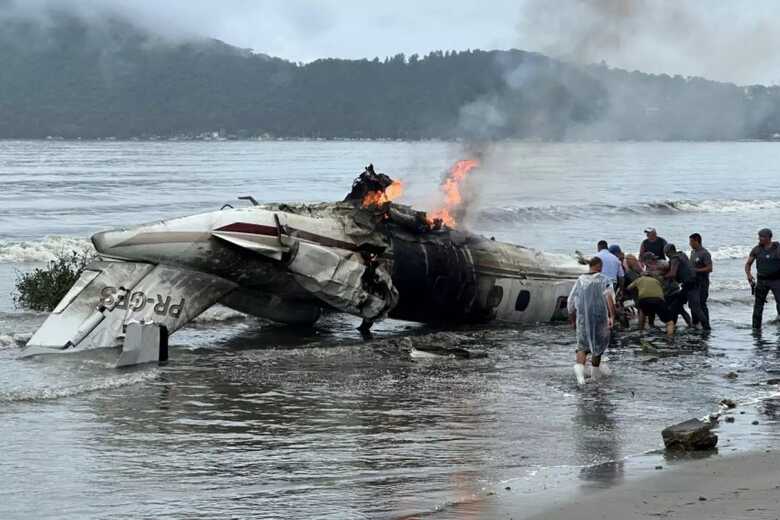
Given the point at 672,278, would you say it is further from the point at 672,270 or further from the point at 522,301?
the point at 522,301

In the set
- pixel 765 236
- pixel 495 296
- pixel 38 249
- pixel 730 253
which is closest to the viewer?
pixel 765 236

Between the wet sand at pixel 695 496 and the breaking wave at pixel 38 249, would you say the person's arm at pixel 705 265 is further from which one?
the breaking wave at pixel 38 249

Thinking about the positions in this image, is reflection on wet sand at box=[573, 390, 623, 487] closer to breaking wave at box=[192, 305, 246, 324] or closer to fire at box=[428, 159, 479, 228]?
fire at box=[428, 159, 479, 228]

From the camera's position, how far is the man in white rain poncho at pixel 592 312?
16.4 meters

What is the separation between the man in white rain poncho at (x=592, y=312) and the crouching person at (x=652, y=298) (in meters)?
4.65

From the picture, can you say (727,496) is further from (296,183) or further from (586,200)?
(296,183)

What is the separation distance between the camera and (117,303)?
19.0 meters

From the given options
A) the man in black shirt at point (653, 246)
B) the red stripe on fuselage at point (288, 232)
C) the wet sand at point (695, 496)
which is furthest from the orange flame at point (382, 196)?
the wet sand at point (695, 496)

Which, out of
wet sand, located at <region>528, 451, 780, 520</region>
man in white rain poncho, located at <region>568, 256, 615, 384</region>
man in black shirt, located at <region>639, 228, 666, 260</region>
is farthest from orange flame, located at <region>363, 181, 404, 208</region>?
wet sand, located at <region>528, 451, 780, 520</region>

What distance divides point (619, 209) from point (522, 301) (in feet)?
127

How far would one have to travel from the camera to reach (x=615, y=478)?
1089 cm

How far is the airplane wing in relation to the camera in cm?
1870

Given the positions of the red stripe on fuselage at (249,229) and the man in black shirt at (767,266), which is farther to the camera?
the man in black shirt at (767,266)

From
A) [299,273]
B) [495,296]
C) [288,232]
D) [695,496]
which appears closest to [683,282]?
[495,296]
